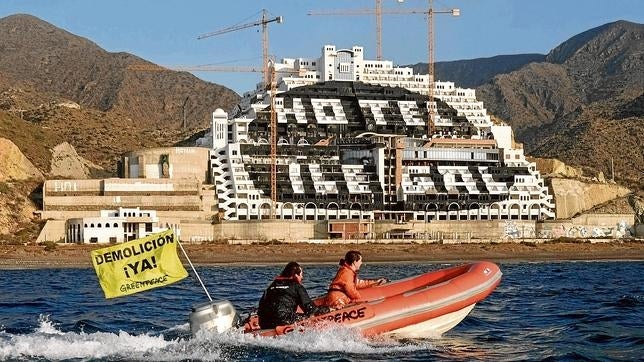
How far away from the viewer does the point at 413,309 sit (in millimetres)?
26109

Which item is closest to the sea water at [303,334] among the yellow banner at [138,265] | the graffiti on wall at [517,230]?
the yellow banner at [138,265]

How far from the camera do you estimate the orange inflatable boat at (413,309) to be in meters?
25.5

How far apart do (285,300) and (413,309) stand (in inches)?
138

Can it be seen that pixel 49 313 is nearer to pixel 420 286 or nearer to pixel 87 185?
pixel 420 286

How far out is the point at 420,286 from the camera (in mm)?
29375

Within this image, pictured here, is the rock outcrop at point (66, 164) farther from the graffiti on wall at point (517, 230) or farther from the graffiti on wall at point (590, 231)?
the graffiti on wall at point (590, 231)

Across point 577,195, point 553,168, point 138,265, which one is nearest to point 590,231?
point 577,195

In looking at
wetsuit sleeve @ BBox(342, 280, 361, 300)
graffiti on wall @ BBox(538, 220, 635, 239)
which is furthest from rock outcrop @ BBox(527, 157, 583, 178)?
wetsuit sleeve @ BBox(342, 280, 361, 300)

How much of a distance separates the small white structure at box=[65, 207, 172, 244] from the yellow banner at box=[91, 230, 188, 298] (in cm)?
7477

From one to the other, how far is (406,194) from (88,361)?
100282 mm

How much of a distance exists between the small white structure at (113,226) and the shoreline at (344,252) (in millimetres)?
5662

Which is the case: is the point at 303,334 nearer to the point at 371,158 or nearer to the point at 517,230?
the point at 517,230

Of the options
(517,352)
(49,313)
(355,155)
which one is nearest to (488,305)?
(517,352)

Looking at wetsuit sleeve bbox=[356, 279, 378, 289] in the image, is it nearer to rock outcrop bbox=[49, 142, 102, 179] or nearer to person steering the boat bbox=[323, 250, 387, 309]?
person steering the boat bbox=[323, 250, 387, 309]
